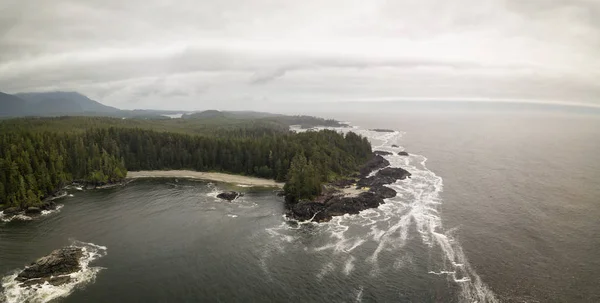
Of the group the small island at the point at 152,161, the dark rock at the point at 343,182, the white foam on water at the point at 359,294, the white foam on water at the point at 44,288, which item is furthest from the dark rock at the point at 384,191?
the white foam on water at the point at 44,288

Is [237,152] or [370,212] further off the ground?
[237,152]

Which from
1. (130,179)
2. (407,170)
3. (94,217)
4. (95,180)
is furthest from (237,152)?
(407,170)

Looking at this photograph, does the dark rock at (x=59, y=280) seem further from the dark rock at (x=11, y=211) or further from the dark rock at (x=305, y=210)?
the dark rock at (x=305, y=210)

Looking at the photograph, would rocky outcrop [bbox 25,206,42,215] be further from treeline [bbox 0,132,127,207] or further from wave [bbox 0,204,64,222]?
treeline [bbox 0,132,127,207]

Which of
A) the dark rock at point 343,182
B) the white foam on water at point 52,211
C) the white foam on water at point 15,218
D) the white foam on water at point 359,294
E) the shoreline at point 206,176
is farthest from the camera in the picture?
the shoreline at point 206,176

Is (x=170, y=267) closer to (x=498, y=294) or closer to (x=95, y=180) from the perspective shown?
(x=498, y=294)

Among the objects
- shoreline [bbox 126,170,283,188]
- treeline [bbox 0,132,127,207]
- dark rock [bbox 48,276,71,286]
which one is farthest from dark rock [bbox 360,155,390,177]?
dark rock [bbox 48,276,71,286]

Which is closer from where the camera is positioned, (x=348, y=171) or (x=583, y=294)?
(x=583, y=294)
